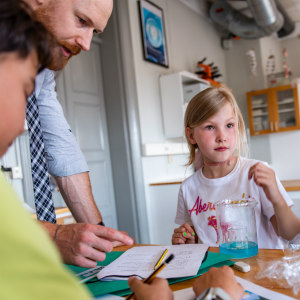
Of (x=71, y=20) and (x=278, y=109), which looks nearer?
(x=71, y=20)

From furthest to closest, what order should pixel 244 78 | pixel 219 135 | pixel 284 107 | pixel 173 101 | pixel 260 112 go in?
pixel 244 78 < pixel 260 112 < pixel 284 107 < pixel 173 101 < pixel 219 135

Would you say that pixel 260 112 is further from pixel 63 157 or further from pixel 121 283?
pixel 121 283

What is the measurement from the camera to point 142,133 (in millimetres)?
3549

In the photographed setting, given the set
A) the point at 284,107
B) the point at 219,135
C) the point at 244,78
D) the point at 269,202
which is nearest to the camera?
the point at 269,202

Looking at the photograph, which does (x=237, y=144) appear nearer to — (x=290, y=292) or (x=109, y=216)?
(x=290, y=292)

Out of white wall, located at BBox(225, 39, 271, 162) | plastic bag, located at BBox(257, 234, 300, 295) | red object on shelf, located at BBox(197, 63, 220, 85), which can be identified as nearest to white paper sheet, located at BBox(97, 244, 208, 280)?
plastic bag, located at BBox(257, 234, 300, 295)

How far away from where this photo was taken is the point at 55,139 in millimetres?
1360

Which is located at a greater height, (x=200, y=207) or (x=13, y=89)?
(x=13, y=89)

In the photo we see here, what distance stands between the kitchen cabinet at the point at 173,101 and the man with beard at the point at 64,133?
8.19 feet

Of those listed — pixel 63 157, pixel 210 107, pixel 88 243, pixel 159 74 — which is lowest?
pixel 88 243

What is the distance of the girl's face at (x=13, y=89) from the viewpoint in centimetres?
42

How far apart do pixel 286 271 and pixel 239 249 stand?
0.19 metres

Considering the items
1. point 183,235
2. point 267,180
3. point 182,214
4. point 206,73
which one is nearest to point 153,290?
point 183,235

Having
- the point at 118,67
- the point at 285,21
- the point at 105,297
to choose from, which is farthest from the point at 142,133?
the point at 285,21
